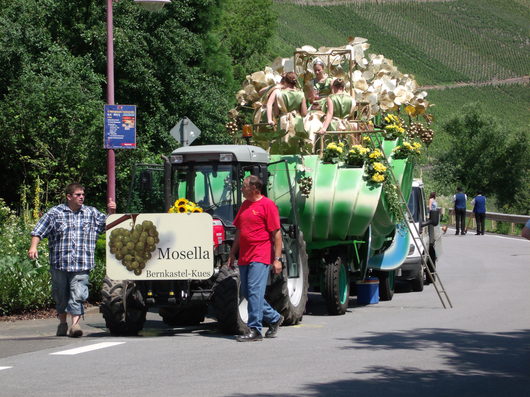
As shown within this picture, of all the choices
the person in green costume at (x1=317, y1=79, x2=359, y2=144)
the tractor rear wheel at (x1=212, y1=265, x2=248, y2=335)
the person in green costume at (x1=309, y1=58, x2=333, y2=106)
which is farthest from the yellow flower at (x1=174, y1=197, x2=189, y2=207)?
the person in green costume at (x1=309, y1=58, x2=333, y2=106)

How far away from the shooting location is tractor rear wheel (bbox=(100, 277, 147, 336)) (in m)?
13.4

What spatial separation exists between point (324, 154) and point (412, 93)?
3683 millimetres

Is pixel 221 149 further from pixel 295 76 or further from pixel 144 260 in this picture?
pixel 295 76

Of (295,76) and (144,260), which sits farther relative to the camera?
(295,76)

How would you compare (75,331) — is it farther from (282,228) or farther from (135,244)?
(282,228)

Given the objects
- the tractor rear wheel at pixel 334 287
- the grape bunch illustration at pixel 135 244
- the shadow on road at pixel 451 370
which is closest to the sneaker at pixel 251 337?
the shadow on road at pixel 451 370

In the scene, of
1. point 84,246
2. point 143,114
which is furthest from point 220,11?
point 84,246

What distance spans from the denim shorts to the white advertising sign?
40 cm

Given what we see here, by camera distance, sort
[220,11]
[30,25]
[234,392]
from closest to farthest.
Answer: [234,392] → [30,25] → [220,11]

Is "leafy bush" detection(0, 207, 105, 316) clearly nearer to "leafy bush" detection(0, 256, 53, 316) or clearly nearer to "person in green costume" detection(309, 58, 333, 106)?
"leafy bush" detection(0, 256, 53, 316)

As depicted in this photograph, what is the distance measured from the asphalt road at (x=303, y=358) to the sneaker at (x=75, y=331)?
0.21m

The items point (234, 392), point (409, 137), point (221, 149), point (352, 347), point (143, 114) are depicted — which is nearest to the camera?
point (234, 392)

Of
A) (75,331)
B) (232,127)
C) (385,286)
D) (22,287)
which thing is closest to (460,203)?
(385,286)

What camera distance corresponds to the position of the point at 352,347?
12.3 m
